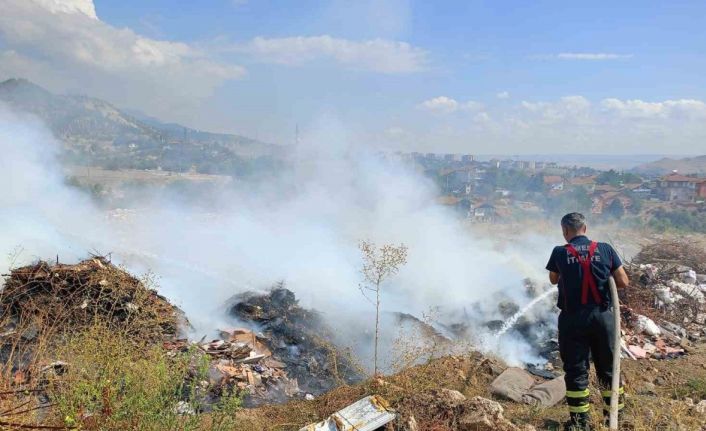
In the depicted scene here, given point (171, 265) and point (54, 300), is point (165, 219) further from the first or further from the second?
point (54, 300)

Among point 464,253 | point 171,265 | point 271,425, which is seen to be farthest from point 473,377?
point 464,253

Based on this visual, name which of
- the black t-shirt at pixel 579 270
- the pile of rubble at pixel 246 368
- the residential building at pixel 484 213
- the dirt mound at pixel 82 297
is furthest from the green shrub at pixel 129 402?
the residential building at pixel 484 213

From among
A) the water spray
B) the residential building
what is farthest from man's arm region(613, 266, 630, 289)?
the residential building

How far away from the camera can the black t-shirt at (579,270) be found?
3.75 metres

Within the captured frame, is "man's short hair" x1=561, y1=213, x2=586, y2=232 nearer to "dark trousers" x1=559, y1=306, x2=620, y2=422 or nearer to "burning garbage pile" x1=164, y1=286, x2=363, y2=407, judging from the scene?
"dark trousers" x1=559, y1=306, x2=620, y2=422

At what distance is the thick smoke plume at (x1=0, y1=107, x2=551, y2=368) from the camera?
33.7ft

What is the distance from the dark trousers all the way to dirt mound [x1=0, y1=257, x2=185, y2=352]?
5.51 meters

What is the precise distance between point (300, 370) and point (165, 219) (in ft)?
38.6

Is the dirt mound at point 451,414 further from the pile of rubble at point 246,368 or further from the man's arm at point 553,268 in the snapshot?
the pile of rubble at point 246,368

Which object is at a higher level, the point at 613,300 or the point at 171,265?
the point at 613,300

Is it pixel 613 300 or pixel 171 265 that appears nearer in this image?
pixel 613 300

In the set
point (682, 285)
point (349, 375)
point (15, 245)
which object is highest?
point (15, 245)

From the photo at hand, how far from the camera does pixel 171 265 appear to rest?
11938mm

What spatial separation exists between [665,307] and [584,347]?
702 centimetres
